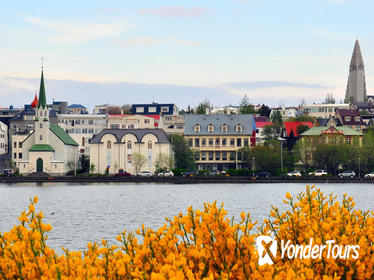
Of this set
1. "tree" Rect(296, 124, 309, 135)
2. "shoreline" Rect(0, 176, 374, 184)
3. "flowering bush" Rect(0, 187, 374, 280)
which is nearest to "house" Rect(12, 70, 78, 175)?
"shoreline" Rect(0, 176, 374, 184)

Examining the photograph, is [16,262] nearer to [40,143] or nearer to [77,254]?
[77,254]

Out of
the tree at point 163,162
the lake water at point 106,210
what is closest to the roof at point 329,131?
the tree at point 163,162

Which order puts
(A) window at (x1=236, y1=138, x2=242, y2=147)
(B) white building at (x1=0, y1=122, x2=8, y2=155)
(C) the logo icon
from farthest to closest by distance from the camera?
(B) white building at (x1=0, y1=122, x2=8, y2=155) → (A) window at (x1=236, y1=138, x2=242, y2=147) → (C) the logo icon

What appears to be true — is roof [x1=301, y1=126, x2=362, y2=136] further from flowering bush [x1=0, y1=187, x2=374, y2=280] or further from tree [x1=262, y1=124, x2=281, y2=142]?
flowering bush [x1=0, y1=187, x2=374, y2=280]

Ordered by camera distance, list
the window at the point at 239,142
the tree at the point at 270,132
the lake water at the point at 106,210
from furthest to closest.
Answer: the tree at the point at 270,132 < the window at the point at 239,142 < the lake water at the point at 106,210

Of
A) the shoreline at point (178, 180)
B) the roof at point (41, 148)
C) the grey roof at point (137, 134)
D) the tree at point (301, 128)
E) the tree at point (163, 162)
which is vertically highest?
the tree at point (301, 128)

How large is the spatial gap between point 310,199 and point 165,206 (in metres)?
55.6

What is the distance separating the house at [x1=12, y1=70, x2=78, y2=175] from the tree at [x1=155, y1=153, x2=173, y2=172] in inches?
813

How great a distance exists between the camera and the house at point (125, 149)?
5418 inches

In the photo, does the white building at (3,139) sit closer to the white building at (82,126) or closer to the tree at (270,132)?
the white building at (82,126)

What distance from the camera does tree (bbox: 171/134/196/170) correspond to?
137 metres

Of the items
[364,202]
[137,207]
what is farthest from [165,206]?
[364,202]

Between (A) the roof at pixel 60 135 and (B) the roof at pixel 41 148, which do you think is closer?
(B) the roof at pixel 41 148

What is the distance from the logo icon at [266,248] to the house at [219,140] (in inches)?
5053
